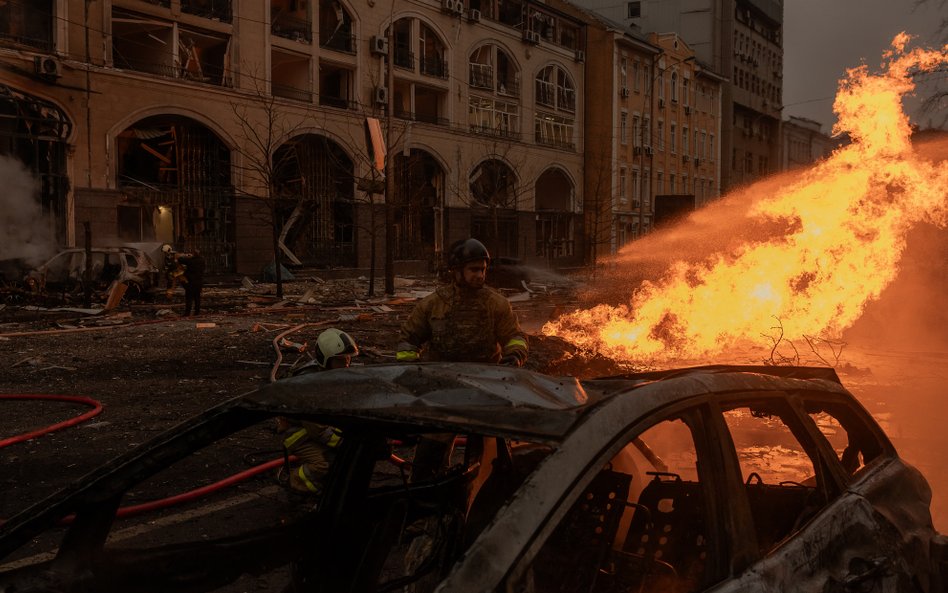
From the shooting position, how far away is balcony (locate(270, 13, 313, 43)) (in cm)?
3303

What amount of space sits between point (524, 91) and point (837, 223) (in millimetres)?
34720

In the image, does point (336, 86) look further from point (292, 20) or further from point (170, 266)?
point (170, 266)

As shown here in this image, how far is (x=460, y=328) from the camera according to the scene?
5.26 meters

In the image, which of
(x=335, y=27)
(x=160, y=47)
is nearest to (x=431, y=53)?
(x=335, y=27)

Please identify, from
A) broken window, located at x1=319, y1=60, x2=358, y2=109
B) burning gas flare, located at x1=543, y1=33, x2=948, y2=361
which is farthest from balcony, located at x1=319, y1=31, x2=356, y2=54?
burning gas flare, located at x1=543, y1=33, x2=948, y2=361

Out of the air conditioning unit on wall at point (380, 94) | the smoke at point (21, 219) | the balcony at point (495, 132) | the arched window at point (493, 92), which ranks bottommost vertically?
the smoke at point (21, 219)

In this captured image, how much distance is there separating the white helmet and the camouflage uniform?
1.66ft

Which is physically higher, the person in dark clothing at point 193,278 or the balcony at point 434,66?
the balcony at point 434,66

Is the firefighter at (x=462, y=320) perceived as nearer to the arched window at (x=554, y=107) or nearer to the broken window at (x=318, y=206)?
the broken window at (x=318, y=206)

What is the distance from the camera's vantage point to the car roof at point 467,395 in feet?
7.11

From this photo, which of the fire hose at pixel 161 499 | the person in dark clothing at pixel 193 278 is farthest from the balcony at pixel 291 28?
the fire hose at pixel 161 499

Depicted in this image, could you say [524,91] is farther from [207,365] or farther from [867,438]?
[867,438]

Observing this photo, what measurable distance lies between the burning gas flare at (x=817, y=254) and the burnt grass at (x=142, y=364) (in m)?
2.04

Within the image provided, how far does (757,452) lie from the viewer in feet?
24.3
